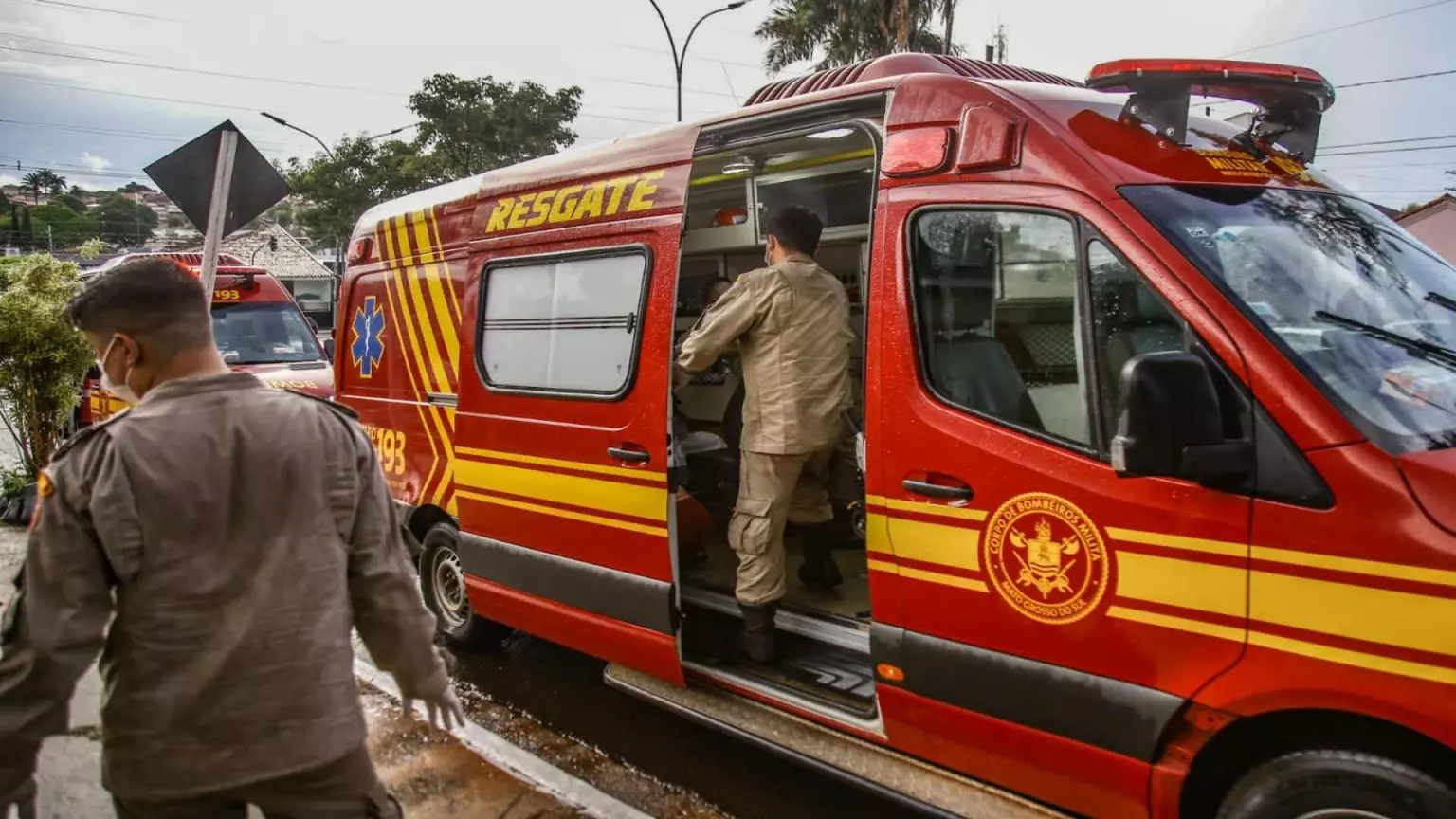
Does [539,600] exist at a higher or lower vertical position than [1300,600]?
lower

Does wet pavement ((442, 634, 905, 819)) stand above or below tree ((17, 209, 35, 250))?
below

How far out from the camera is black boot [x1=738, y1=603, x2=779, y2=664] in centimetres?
388

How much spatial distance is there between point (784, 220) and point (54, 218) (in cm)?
11198

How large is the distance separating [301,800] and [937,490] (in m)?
1.83

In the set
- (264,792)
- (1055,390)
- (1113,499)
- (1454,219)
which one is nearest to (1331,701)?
(1113,499)

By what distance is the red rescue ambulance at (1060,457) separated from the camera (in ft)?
7.35

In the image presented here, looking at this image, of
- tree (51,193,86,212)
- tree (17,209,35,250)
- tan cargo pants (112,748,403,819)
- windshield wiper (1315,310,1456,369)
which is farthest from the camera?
tree (51,193,86,212)

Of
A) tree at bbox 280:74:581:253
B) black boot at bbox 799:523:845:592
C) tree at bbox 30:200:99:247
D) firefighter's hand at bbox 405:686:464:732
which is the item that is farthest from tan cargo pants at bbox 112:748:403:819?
tree at bbox 30:200:99:247

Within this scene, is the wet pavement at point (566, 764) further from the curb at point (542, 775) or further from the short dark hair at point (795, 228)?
the short dark hair at point (795, 228)

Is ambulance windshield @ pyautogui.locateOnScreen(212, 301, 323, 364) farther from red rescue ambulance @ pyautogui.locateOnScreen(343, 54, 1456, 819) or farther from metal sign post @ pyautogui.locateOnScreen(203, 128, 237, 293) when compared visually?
red rescue ambulance @ pyautogui.locateOnScreen(343, 54, 1456, 819)

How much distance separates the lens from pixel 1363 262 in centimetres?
281

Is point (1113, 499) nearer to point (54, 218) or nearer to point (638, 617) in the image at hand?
point (638, 617)

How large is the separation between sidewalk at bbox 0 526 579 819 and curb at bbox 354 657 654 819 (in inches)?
1.6

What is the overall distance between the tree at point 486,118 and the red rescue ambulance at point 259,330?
26245 mm
